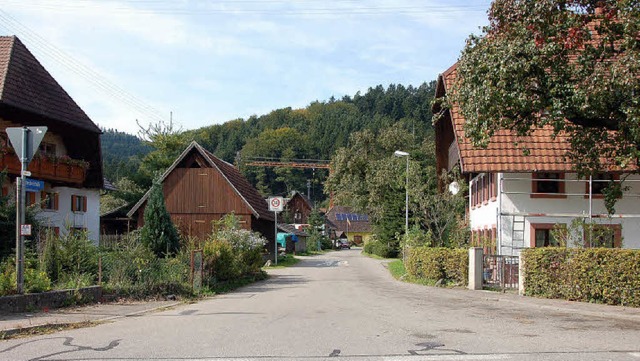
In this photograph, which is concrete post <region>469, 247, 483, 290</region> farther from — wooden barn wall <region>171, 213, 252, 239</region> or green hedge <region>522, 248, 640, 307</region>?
wooden barn wall <region>171, 213, 252, 239</region>

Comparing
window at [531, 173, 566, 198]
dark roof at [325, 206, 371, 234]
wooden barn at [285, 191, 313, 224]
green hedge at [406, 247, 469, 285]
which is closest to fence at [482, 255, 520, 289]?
green hedge at [406, 247, 469, 285]

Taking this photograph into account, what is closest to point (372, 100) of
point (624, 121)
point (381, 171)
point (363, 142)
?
point (363, 142)

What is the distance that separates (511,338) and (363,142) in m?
56.8

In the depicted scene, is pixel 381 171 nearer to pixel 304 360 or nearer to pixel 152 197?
pixel 152 197

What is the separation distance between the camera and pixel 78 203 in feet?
115

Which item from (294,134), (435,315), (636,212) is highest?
(294,134)

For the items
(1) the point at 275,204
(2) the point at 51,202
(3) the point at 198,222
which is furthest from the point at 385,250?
(2) the point at 51,202

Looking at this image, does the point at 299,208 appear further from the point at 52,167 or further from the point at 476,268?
the point at 476,268

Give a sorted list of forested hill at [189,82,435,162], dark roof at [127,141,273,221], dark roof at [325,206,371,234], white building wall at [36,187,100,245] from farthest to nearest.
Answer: dark roof at [325,206,371,234], forested hill at [189,82,435,162], dark roof at [127,141,273,221], white building wall at [36,187,100,245]

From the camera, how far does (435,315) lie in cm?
1491

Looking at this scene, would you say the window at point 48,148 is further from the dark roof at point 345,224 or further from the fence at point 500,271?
the dark roof at point 345,224

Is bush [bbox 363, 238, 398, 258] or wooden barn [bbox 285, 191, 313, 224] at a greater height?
wooden barn [bbox 285, 191, 313, 224]

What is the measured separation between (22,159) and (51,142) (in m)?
20.3

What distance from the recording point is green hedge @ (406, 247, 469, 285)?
2386 centimetres
